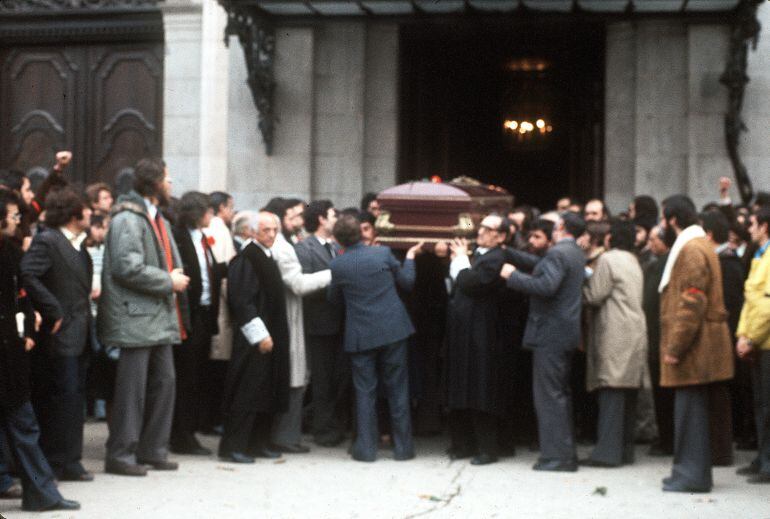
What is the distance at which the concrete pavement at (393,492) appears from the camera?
8867mm

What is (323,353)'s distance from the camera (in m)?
11.6

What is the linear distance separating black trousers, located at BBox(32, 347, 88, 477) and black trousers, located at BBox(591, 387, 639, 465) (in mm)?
4167

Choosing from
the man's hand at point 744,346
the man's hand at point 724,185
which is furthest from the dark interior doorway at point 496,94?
the man's hand at point 744,346

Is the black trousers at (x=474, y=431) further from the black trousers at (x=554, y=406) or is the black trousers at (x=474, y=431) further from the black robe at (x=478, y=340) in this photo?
the black trousers at (x=554, y=406)

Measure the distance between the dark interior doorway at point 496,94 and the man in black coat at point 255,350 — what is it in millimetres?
6237

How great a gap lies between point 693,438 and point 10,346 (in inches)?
190

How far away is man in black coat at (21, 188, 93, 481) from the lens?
9.25 meters

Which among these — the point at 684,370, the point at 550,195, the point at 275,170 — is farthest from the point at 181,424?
the point at 550,195

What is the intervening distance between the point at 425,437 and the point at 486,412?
1509 millimetres

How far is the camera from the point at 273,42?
16266 mm

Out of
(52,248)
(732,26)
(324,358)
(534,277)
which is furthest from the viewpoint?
(732,26)

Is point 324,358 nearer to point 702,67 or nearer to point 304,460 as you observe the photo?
point 304,460

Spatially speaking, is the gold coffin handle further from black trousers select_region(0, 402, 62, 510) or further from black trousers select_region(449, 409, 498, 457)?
black trousers select_region(0, 402, 62, 510)

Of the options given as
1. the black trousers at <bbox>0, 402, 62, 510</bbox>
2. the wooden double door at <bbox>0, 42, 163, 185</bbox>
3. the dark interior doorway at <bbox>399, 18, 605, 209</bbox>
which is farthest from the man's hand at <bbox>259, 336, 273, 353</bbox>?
the wooden double door at <bbox>0, 42, 163, 185</bbox>
